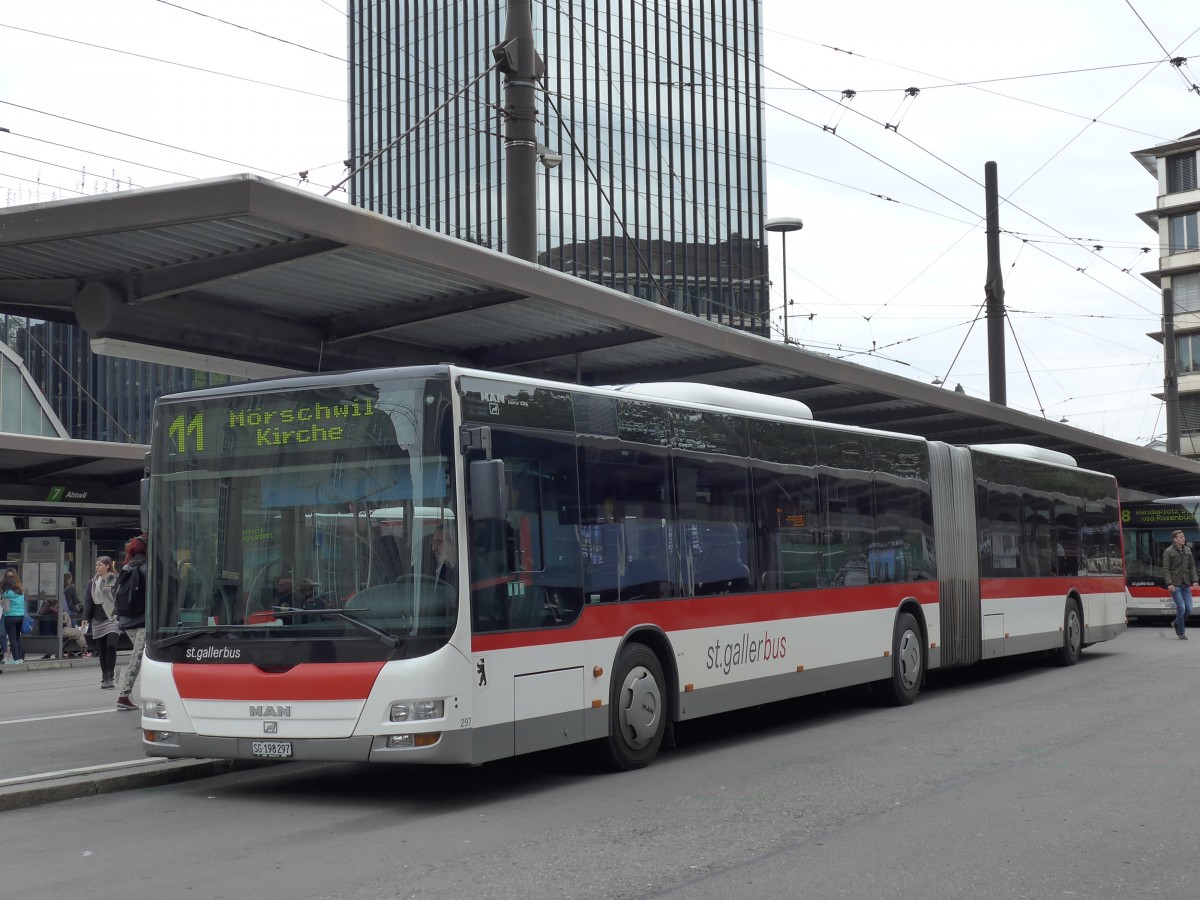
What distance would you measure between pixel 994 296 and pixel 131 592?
21566 millimetres

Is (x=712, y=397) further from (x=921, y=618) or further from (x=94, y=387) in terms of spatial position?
(x=94, y=387)

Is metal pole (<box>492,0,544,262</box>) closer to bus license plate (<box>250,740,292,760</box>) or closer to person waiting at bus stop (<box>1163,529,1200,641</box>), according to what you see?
bus license plate (<box>250,740,292,760</box>)

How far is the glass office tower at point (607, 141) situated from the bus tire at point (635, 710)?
6027 centimetres

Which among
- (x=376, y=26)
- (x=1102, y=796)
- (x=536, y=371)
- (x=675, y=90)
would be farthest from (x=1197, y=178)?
(x=1102, y=796)

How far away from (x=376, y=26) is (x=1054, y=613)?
215 ft

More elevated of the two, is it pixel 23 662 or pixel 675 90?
pixel 675 90

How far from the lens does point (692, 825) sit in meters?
7.94

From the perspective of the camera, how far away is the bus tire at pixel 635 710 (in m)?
10.1

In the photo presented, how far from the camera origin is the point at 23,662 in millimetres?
24500

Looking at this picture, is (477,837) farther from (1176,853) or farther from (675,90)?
(675,90)

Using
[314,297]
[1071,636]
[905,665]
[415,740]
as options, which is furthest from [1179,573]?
[415,740]

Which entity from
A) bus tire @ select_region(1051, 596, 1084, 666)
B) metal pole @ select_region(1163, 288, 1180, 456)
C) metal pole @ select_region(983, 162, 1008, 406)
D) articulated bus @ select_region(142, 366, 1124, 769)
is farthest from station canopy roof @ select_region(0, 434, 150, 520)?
metal pole @ select_region(1163, 288, 1180, 456)

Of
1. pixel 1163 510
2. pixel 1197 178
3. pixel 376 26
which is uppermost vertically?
pixel 376 26

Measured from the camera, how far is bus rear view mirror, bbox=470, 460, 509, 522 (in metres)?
8.59
